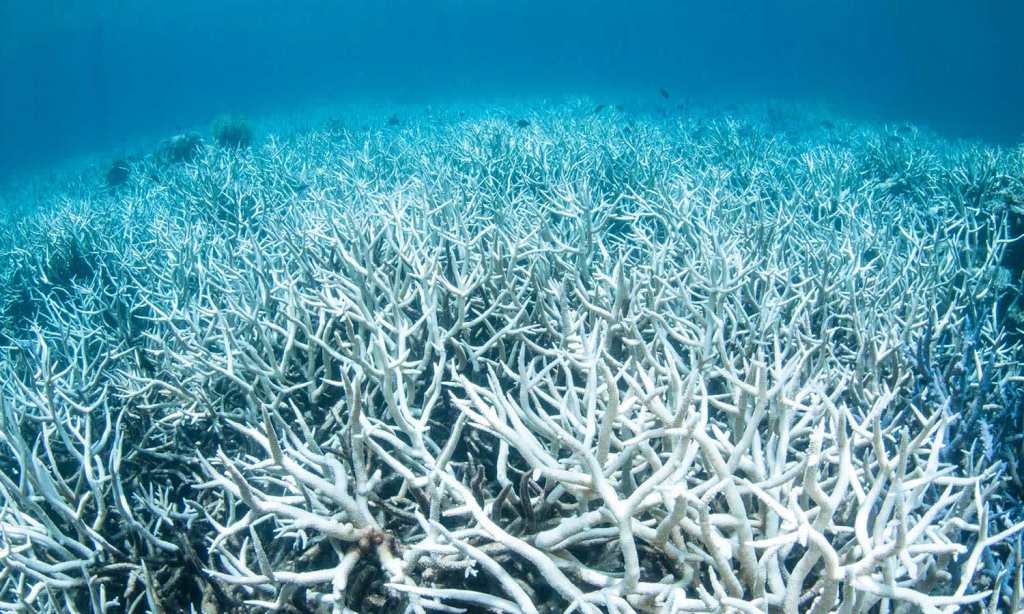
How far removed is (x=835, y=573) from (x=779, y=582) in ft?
0.88

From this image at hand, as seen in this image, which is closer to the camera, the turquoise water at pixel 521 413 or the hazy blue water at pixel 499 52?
the turquoise water at pixel 521 413

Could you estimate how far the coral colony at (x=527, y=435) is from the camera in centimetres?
138

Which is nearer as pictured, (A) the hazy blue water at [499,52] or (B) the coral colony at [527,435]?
(B) the coral colony at [527,435]

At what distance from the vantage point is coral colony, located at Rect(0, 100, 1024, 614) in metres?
1.38

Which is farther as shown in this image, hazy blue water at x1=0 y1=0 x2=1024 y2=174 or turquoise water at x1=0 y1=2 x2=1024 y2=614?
hazy blue water at x1=0 y1=0 x2=1024 y2=174

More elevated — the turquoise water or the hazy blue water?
the hazy blue water

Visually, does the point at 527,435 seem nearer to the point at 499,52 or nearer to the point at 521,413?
the point at 521,413

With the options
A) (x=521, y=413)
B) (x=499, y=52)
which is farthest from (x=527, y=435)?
(x=499, y=52)

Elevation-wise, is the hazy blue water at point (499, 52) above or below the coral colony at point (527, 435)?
above

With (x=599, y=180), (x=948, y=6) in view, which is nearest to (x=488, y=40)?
(x=948, y=6)

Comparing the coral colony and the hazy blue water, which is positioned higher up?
the hazy blue water

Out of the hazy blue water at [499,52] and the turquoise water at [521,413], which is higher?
the hazy blue water at [499,52]

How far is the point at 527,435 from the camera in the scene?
153cm

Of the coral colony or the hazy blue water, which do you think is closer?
the coral colony
